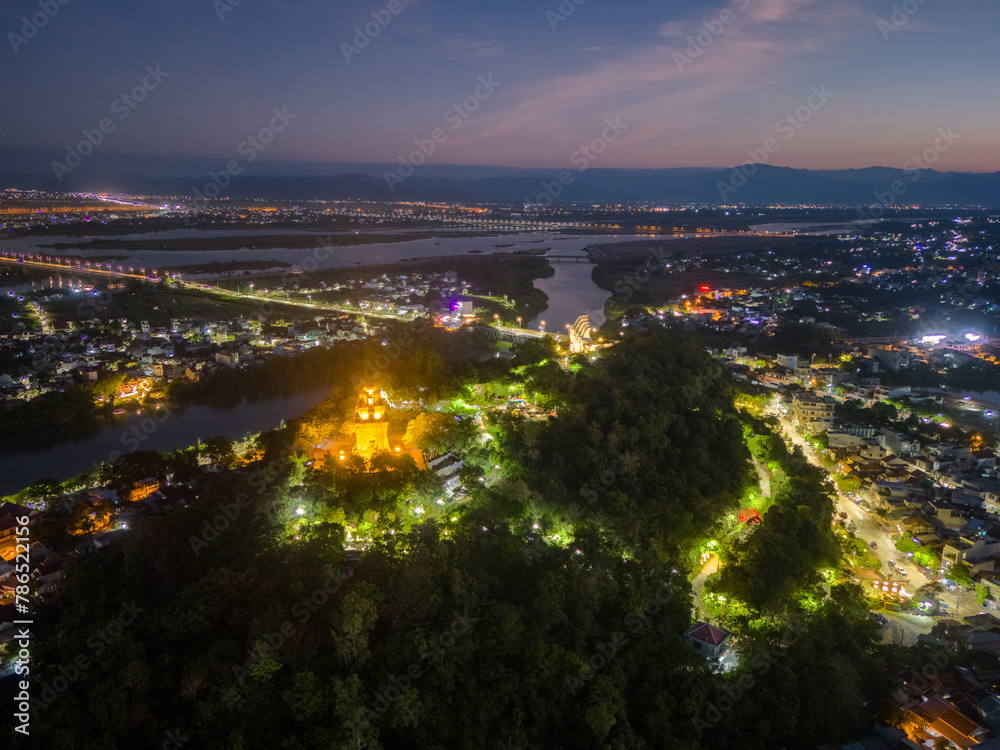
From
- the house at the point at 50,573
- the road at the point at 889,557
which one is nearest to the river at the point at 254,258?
the house at the point at 50,573

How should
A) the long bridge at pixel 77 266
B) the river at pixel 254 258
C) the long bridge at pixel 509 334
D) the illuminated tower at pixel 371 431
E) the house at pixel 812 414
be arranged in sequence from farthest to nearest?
the long bridge at pixel 77 266, the long bridge at pixel 509 334, the house at pixel 812 414, the river at pixel 254 258, the illuminated tower at pixel 371 431

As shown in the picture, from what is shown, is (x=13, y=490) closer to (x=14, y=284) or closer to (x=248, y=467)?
(x=248, y=467)

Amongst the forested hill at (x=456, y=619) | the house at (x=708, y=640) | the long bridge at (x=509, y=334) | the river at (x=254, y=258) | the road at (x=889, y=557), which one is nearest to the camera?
the forested hill at (x=456, y=619)

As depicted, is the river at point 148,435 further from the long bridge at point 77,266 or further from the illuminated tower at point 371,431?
the long bridge at point 77,266

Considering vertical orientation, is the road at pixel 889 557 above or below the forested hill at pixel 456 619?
below

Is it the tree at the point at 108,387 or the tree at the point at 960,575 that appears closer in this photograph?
the tree at the point at 960,575

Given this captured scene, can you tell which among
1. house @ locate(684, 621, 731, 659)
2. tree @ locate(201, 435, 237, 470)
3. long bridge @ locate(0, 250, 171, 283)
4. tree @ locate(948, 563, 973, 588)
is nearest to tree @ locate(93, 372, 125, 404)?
tree @ locate(201, 435, 237, 470)

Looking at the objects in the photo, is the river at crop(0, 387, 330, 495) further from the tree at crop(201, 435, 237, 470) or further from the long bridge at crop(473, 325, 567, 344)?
the long bridge at crop(473, 325, 567, 344)
